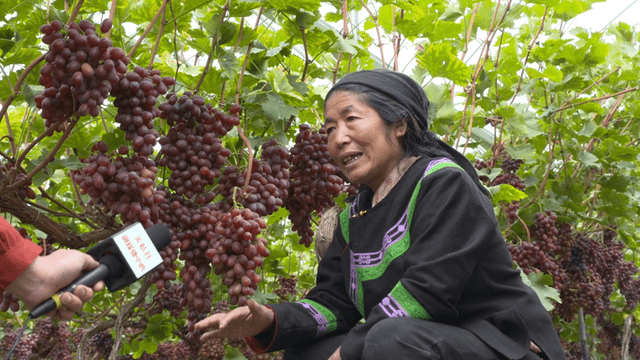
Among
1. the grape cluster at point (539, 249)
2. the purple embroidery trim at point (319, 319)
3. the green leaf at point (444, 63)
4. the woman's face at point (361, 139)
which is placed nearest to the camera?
the woman's face at point (361, 139)

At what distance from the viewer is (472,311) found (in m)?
1.54

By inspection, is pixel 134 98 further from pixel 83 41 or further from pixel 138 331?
pixel 138 331

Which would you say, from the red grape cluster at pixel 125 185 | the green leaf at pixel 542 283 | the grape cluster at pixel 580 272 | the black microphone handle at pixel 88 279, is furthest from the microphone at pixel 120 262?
the grape cluster at pixel 580 272

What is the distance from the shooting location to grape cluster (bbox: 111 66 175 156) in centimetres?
140

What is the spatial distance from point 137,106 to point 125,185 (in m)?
0.20

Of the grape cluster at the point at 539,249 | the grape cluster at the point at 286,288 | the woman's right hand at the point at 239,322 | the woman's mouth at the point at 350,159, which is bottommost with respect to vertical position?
the grape cluster at the point at 539,249

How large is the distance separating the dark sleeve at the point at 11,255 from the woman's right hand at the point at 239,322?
46 centimetres

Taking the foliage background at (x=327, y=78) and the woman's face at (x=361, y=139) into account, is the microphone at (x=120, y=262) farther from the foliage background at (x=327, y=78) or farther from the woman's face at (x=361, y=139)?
the woman's face at (x=361, y=139)

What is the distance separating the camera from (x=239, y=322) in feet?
5.42

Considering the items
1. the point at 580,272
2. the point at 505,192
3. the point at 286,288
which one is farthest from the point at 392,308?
the point at 580,272

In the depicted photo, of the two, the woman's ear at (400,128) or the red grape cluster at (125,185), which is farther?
the woman's ear at (400,128)

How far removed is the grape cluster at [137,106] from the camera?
4.61 ft

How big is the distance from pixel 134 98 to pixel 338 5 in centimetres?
114

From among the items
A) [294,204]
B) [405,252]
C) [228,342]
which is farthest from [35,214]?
[228,342]
